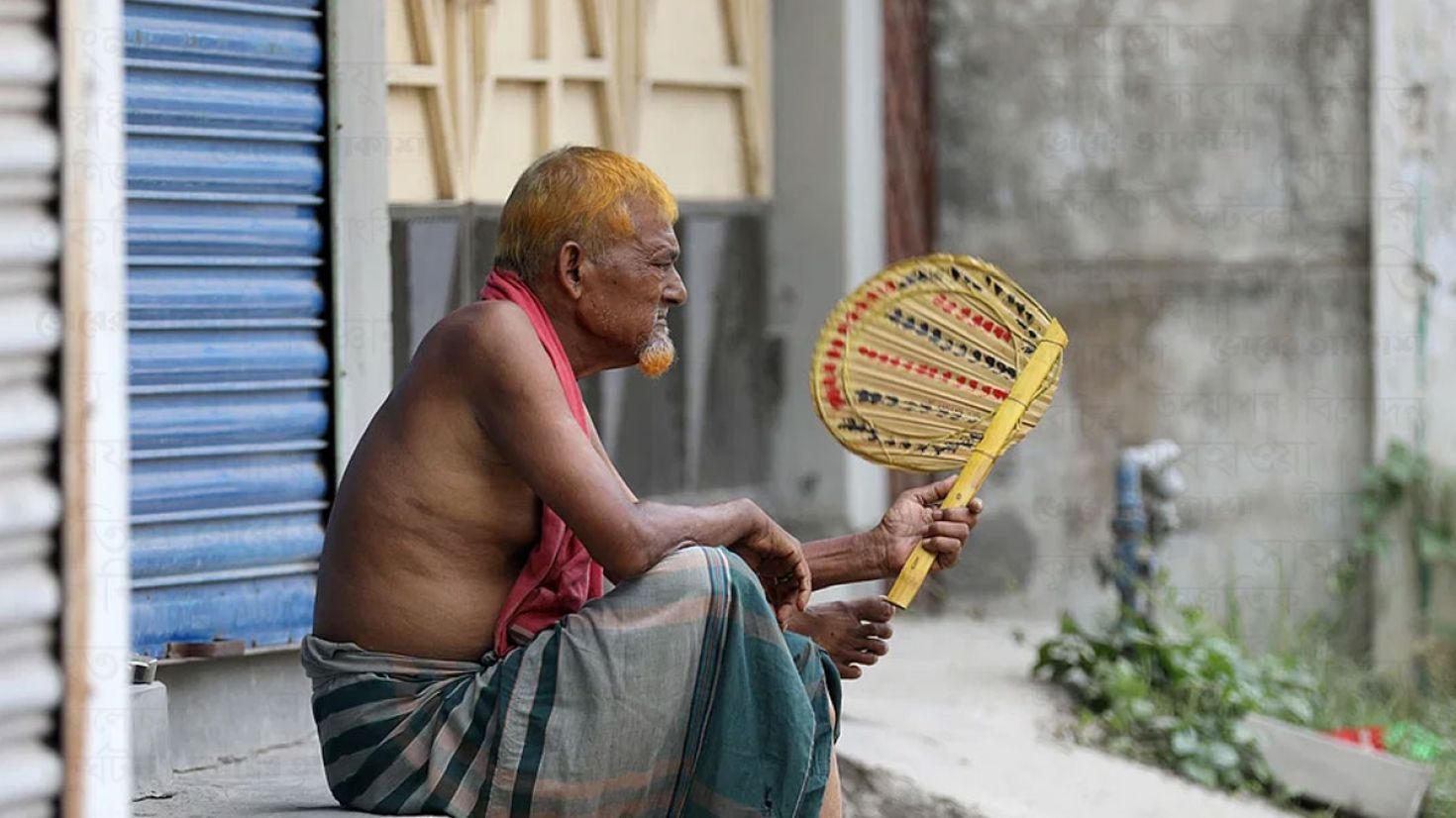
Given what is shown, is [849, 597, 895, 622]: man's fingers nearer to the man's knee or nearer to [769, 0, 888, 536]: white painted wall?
the man's knee

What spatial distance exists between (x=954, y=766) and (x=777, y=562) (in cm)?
181

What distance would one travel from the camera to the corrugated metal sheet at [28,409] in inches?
90.1

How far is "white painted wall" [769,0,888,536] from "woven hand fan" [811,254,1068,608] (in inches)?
115

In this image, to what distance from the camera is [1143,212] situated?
7074 mm

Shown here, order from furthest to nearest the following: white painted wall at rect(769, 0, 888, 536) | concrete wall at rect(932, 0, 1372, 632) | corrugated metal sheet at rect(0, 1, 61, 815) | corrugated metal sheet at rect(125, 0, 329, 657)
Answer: concrete wall at rect(932, 0, 1372, 632) → white painted wall at rect(769, 0, 888, 536) → corrugated metal sheet at rect(125, 0, 329, 657) → corrugated metal sheet at rect(0, 1, 61, 815)

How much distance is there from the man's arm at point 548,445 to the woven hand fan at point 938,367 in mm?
620

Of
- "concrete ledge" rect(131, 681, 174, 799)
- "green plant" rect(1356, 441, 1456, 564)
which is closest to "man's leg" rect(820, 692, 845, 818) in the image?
"concrete ledge" rect(131, 681, 174, 799)

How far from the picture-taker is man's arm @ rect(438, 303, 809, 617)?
3098 millimetres

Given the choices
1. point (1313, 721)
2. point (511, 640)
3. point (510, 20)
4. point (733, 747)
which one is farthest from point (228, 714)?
point (1313, 721)

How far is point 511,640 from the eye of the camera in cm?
Answer: 327

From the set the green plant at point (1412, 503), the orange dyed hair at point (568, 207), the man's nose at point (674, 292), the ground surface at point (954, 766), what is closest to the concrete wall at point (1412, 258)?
the green plant at point (1412, 503)

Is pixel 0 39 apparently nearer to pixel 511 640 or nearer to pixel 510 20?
pixel 511 640

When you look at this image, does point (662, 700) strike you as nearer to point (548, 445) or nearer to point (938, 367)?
point (548, 445)

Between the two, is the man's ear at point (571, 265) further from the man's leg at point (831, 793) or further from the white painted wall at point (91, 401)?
the white painted wall at point (91, 401)
